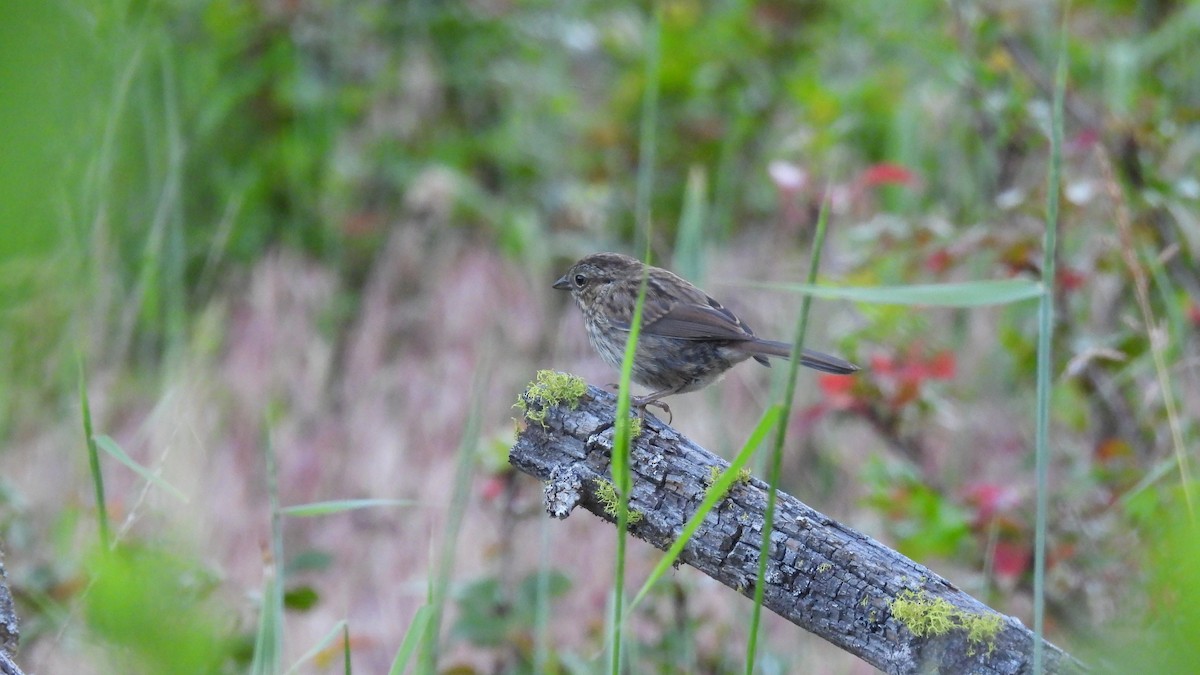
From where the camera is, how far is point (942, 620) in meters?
1.36

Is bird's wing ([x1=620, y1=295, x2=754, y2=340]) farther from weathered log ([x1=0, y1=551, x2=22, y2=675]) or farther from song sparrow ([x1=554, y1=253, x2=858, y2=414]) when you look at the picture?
weathered log ([x1=0, y1=551, x2=22, y2=675])

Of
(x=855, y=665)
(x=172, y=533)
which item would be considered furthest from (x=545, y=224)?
(x=172, y=533)

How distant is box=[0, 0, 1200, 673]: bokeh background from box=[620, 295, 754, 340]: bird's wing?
0.19 metres

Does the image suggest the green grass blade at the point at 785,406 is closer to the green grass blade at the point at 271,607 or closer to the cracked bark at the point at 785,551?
the cracked bark at the point at 785,551

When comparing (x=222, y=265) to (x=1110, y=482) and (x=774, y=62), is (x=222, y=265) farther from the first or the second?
(x=1110, y=482)

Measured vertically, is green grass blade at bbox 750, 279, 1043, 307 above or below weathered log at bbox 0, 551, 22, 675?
above

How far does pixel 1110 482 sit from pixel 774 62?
122 inches

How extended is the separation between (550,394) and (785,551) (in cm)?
42

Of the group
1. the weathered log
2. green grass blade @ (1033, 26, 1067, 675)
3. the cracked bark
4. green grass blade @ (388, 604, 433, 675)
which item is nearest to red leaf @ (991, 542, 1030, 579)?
green grass blade @ (1033, 26, 1067, 675)

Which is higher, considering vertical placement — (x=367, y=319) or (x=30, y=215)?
(x=30, y=215)

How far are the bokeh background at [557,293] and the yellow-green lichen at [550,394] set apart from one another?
0.77 metres

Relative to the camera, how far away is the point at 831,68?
229 inches

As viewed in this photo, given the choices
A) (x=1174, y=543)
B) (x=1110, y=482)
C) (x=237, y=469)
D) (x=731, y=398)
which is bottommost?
(x=237, y=469)

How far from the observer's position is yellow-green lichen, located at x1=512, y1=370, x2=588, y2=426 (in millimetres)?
1672
